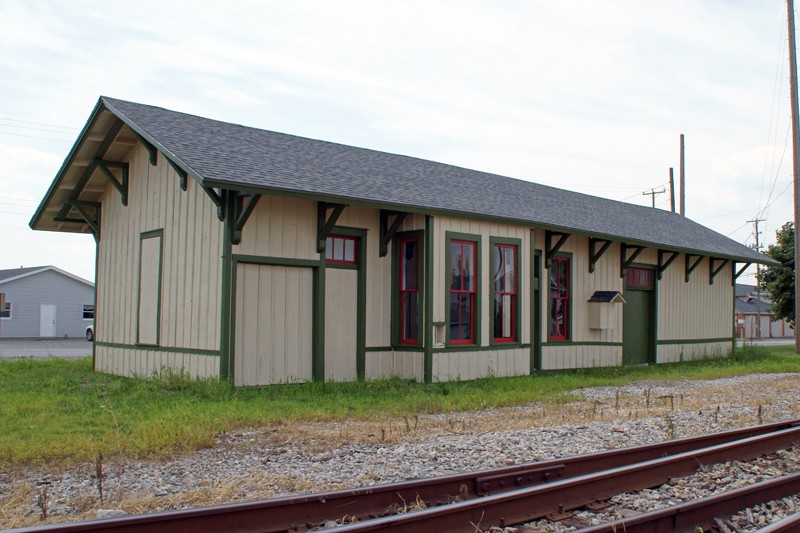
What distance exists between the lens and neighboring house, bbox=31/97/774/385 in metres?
12.0

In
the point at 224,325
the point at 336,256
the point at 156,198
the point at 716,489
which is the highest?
the point at 156,198

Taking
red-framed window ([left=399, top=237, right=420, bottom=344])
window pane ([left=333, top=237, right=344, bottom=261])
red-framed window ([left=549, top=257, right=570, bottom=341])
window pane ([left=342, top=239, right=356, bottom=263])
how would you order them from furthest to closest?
red-framed window ([left=549, top=257, right=570, bottom=341]) < red-framed window ([left=399, top=237, right=420, bottom=344]) < window pane ([left=342, top=239, right=356, bottom=263]) < window pane ([left=333, top=237, right=344, bottom=261])

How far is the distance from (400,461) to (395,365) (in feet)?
22.6

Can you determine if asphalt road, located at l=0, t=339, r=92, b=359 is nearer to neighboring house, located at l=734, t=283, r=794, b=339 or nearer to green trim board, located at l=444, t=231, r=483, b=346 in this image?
green trim board, located at l=444, t=231, r=483, b=346

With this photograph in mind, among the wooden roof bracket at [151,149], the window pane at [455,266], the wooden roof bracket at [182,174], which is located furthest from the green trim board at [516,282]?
the wooden roof bracket at [151,149]

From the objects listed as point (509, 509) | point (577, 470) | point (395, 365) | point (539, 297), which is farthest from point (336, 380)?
point (509, 509)

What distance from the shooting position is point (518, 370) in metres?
15.2

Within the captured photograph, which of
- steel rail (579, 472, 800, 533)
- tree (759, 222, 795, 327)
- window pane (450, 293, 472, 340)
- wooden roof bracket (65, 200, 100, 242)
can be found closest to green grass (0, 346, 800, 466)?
window pane (450, 293, 472, 340)

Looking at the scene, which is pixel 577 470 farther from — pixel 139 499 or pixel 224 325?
pixel 224 325

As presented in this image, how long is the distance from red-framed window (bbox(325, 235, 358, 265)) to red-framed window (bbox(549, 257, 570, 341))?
537 centimetres

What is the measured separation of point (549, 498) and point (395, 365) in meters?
8.47

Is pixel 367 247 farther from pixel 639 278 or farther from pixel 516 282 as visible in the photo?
pixel 639 278

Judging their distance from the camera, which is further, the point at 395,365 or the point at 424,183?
the point at 424,183

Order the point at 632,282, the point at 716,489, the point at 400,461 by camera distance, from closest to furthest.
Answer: the point at 716,489 < the point at 400,461 < the point at 632,282
